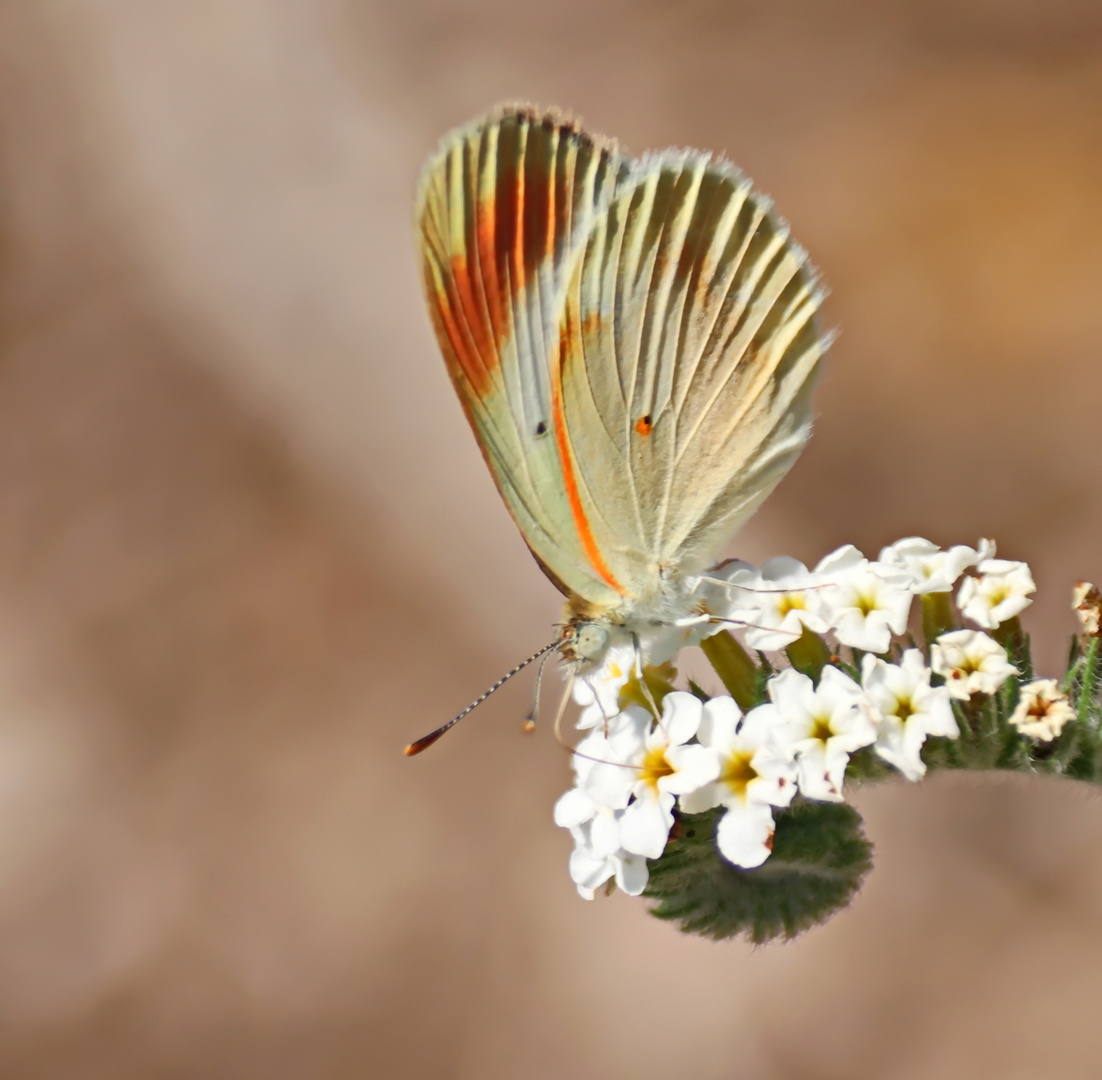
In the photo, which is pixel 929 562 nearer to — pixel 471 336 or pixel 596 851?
pixel 596 851

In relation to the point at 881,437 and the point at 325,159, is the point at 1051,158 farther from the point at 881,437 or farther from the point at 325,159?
the point at 325,159

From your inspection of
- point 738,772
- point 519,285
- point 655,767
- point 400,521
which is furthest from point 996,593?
point 400,521

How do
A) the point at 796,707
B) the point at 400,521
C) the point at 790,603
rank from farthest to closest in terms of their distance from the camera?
the point at 400,521, the point at 790,603, the point at 796,707

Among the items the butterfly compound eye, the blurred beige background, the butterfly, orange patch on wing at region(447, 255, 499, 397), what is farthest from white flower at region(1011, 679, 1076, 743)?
the blurred beige background

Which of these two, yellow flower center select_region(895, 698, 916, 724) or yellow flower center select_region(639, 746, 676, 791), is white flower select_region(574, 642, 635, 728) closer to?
yellow flower center select_region(639, 746, 676, 791)

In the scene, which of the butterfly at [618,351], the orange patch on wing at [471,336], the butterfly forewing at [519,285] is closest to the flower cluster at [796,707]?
the butterfly at [618,351]

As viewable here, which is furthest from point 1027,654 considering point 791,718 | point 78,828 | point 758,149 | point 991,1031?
point 78,828
